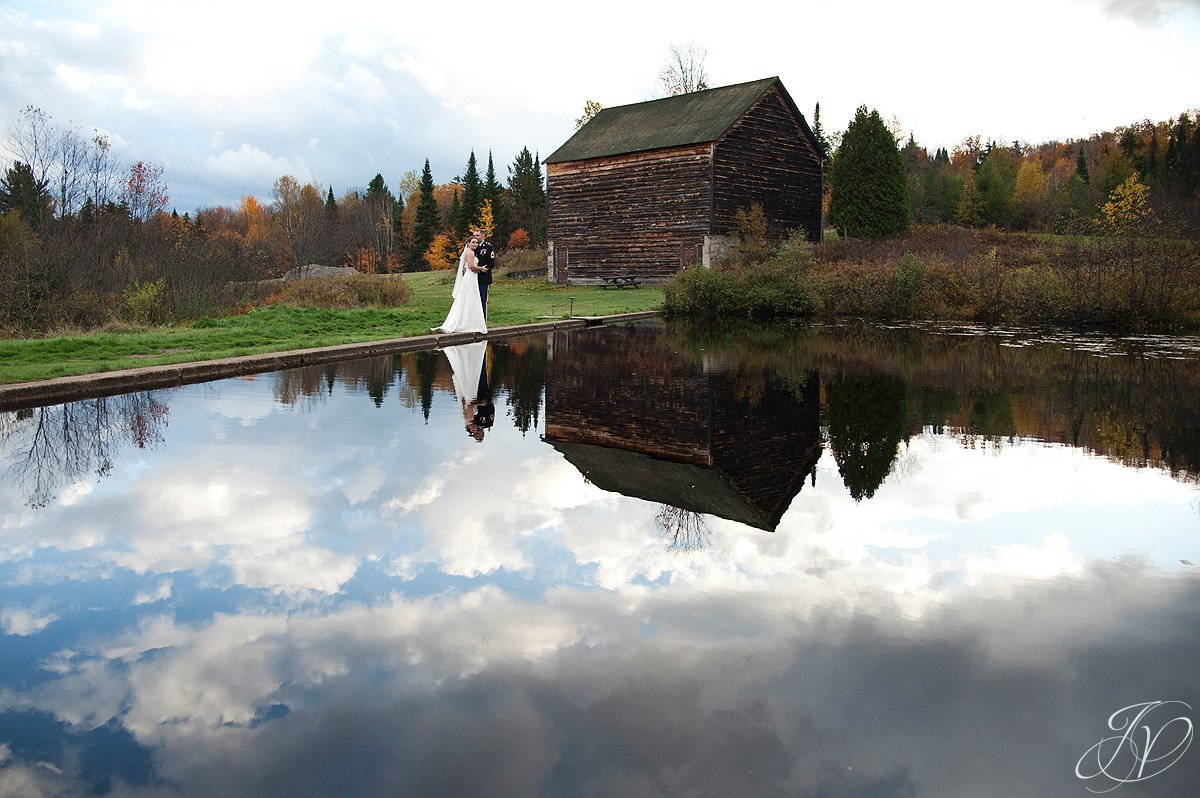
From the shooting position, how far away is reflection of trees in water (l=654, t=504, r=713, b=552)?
17.5ft

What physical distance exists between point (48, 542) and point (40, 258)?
14.4 m

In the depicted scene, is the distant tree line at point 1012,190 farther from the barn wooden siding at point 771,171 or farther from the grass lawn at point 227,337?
the grass lawn at point 227,337

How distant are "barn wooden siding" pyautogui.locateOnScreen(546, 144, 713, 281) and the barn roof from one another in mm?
447

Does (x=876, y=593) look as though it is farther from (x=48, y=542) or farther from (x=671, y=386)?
(x=671, y=386)

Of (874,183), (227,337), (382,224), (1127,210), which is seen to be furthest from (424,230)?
(227,337)

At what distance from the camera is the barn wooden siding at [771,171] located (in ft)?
116

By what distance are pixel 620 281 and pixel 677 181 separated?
514 centimetres

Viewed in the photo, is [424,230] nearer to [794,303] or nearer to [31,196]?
[31,196]

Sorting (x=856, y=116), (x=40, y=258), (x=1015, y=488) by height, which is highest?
(x=856, y=116)

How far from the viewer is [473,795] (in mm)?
2771

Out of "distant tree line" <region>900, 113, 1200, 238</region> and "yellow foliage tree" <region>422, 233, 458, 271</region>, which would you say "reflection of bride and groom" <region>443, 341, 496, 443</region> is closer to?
"distant tree line" <region>900, 113, 1200, 238</region>

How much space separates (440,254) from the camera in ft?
283

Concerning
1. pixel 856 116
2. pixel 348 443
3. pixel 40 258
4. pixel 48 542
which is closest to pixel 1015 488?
pixel 348 443

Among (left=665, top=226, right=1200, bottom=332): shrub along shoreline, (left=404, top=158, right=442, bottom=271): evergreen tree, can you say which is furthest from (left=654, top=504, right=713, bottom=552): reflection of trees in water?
(left=404, top=158, right=442, bottom=271): evergreen tree
